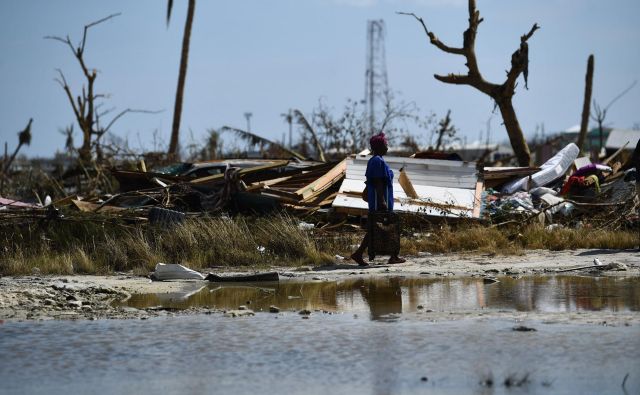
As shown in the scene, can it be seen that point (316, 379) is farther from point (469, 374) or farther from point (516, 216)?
point (516, 216)

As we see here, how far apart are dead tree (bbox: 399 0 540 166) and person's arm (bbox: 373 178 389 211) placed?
356 inches

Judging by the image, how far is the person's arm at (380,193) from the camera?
13.6 metres

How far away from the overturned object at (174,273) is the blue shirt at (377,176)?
2.52 meters

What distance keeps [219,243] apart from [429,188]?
4354 mm

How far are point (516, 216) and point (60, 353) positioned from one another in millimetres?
10192

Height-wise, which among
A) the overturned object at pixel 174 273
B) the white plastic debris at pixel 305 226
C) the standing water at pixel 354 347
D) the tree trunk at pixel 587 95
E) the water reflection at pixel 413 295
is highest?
the tree trunk at pixel 587 95

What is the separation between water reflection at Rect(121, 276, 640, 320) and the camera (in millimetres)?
10031

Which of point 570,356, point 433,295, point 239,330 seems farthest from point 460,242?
point 570,356

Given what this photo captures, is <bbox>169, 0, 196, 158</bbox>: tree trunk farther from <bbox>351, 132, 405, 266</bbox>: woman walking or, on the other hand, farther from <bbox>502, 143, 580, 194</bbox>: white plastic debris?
<bbox>351, 132, 405, 266</bbox>: woman walking

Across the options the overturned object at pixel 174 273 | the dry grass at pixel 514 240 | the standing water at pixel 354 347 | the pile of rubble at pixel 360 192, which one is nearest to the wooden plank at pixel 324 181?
the pile of rubble at pixel 360 192

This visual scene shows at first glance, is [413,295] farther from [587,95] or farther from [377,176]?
[587,95]

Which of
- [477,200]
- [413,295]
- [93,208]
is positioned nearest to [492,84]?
[477,200]

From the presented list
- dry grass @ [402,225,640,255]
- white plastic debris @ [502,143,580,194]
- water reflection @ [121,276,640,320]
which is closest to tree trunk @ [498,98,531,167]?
white plastic debris @ [502,143,580,194]

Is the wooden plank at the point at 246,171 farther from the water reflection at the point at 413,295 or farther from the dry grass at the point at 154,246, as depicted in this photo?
the water reflection at the point at 413,295
